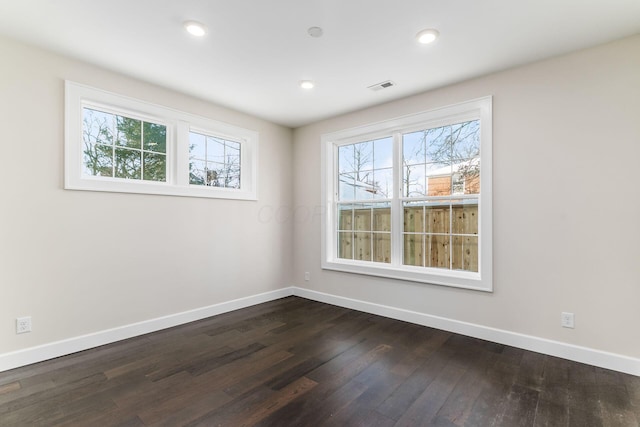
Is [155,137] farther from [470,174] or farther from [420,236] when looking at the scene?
[470,174]

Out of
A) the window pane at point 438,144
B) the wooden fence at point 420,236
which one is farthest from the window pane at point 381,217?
the window pane at point 438,144

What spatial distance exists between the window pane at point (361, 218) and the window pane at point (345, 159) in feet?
1.88

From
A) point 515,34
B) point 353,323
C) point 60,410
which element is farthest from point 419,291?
point 60,410

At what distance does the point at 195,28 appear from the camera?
2312mm

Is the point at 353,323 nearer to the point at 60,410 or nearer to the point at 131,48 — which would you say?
the point at 60,410

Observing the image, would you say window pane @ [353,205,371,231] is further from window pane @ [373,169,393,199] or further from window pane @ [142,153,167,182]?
window pane @ [142,153,167,182]

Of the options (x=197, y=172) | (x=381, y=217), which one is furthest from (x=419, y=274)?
(x=197, y=172)

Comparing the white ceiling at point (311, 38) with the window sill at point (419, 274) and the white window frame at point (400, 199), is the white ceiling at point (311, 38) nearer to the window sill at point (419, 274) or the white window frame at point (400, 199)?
the white window frame at point (400, 199)

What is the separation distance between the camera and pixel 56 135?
269 centimetres

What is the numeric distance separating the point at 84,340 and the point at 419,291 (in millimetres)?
3397

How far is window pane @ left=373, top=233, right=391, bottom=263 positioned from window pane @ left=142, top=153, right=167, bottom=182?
8.84 feet

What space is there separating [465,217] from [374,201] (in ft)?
3.76

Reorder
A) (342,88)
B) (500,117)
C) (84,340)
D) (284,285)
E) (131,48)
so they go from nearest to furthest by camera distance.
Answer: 1. (131,48)
2. (84,340)
3. (500,117)
4. (342,88)
5. (284,285)

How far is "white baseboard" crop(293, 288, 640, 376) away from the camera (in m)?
2.42
